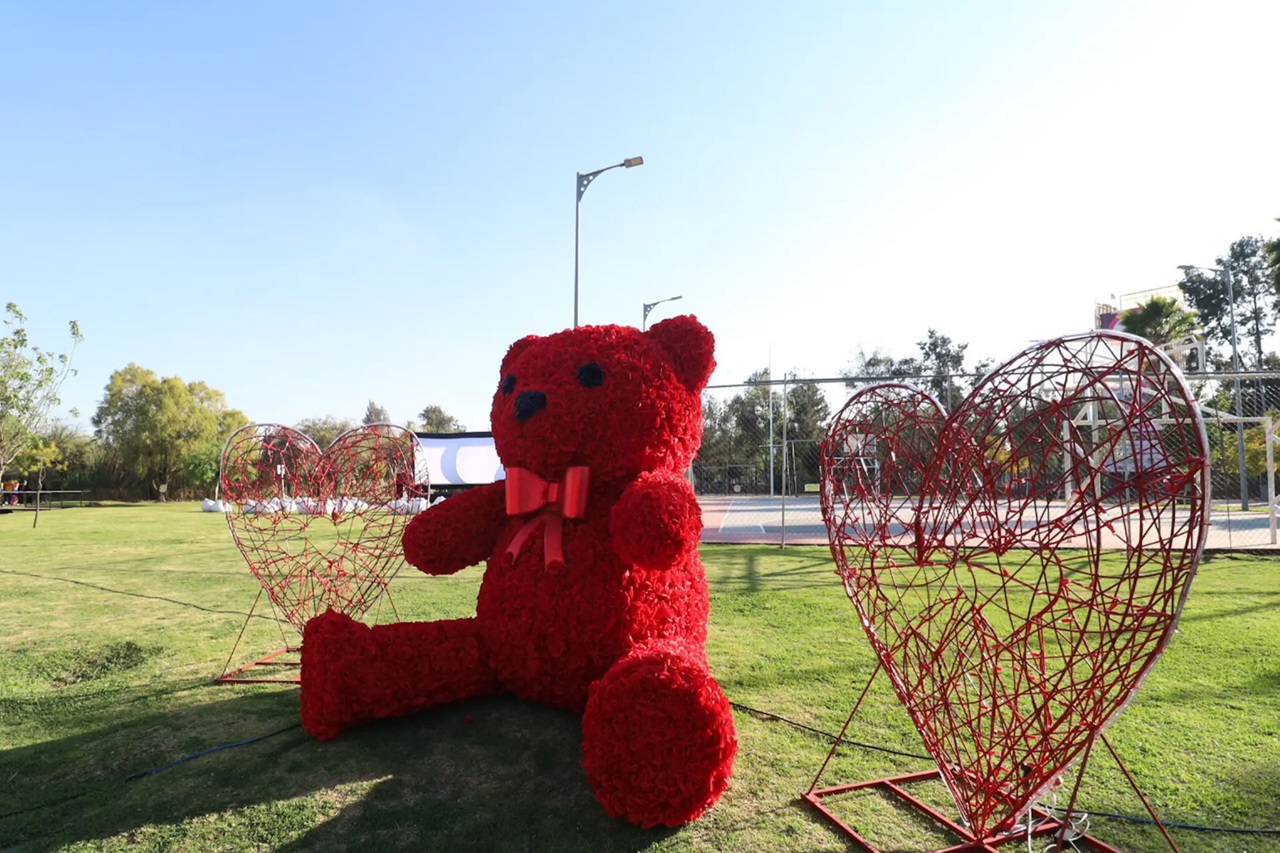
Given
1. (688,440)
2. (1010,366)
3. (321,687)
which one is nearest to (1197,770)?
(1010,366)

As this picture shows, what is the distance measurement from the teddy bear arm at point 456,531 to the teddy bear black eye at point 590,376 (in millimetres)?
814

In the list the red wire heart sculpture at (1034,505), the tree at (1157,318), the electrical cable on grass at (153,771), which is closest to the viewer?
the red wire heart sculpture at (1034,505)

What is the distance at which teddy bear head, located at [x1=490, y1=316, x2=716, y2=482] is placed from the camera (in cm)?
305

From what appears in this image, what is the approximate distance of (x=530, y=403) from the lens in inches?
120

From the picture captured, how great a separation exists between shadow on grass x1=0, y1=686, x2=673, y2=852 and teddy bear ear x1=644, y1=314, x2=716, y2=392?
174 centimetres

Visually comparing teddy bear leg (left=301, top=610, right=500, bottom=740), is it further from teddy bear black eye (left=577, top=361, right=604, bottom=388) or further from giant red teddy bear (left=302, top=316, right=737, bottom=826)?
teddy bear black eye (left=577, top=361, right=604, bottom=388)

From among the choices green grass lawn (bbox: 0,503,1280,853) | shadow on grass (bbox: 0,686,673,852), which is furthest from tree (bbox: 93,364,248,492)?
shadow on grass (bbox: 0,686,673,852)

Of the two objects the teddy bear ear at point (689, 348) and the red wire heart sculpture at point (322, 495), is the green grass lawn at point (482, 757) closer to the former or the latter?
the red wire heart sculpture at point (322, 495)

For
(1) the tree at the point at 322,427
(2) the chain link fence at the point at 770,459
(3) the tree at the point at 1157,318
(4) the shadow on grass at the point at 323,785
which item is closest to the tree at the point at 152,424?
(1) the tree at the point at 322,427

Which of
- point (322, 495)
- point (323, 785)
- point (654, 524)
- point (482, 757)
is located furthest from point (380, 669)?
point (322, 495)

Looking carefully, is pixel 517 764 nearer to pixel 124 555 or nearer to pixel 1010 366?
pixel 1010 366

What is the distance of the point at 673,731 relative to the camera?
2293 mm

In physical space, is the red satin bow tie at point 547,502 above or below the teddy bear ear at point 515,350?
below

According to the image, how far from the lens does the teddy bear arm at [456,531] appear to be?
341cm
